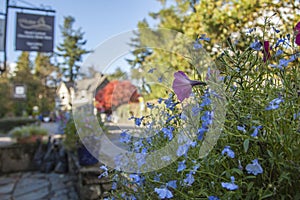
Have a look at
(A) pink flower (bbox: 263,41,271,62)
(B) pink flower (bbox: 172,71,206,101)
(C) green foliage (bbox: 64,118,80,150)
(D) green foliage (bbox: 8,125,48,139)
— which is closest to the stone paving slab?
(C) green foliage (bbox: 64,118,80,150)

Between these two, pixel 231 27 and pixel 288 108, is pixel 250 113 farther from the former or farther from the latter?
pixel 231 27

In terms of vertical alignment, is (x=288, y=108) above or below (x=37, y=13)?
below

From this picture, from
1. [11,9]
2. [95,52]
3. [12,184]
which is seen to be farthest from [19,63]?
[95,52]

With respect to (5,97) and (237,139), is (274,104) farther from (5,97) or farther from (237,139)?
(5,97)

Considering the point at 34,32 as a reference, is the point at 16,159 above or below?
below

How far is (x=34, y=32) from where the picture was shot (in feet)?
13.6

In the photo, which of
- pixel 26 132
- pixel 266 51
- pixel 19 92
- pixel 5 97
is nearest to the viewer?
pixel 266 51

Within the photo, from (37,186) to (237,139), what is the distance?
3174 mm

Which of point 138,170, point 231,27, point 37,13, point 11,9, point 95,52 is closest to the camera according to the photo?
point 138,170

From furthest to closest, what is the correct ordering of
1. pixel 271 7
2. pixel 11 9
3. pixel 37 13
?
pixel 11 9 → pixel 37 13 → pixel 271 7

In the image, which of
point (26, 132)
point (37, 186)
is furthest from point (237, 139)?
point (26, 132)

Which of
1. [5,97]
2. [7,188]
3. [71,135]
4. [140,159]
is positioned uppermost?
[5,97]

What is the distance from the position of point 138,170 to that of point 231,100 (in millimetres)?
310

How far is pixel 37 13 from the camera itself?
169 inches
